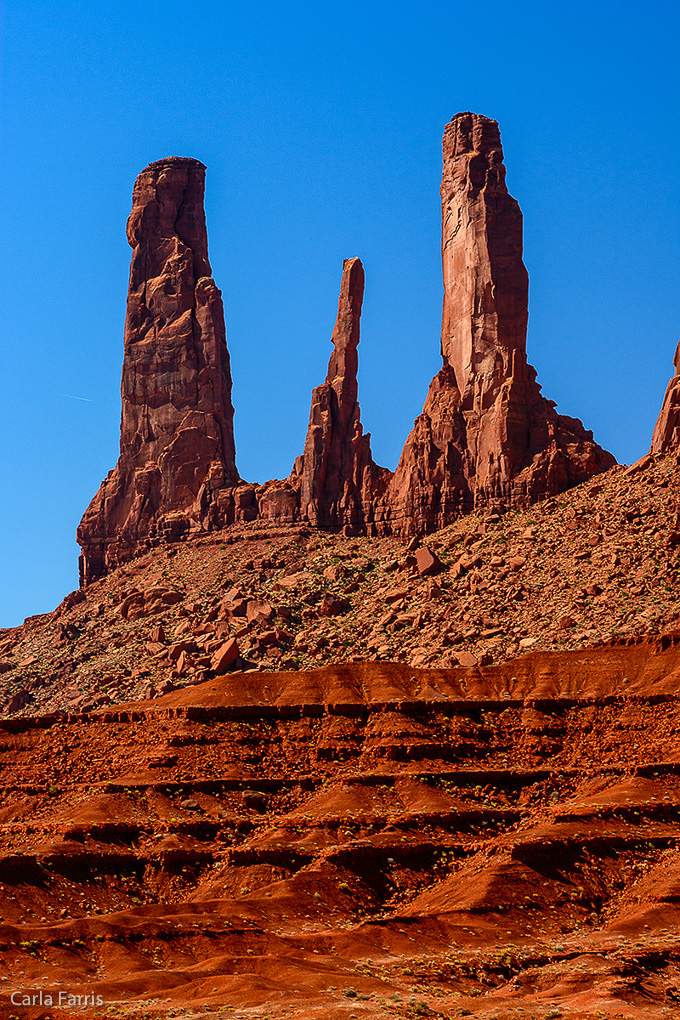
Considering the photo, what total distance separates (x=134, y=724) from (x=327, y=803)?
12.4 meters

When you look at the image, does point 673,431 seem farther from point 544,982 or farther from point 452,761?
point 544,982

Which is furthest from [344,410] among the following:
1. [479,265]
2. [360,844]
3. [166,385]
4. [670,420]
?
[360,844]

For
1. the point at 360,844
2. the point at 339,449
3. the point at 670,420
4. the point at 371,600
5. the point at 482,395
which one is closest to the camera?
the point at 360,844

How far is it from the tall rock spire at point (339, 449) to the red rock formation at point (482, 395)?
126 inches

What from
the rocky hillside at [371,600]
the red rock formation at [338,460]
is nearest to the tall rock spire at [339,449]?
the red rock formation at [338,460]

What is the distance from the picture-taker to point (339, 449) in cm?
11356

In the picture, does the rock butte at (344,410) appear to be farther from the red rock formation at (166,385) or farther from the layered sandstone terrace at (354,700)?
the layered sandstone terrace at (354,700)

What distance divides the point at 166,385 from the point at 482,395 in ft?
102

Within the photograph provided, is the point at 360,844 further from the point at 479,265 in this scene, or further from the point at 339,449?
the point at 479,265

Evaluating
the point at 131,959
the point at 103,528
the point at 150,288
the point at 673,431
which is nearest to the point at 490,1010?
the point at 131,959

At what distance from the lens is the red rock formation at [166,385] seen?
→ 12212cm

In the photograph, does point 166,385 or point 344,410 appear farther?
point 166,385

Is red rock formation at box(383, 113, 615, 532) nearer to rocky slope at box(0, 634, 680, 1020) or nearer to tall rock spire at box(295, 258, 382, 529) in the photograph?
tall rock spire at box(295, 258, 382, 529)

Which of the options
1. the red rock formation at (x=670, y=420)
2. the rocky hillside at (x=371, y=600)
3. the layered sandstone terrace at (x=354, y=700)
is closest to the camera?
the layered sandstone terrace at (x=354, y=700)
